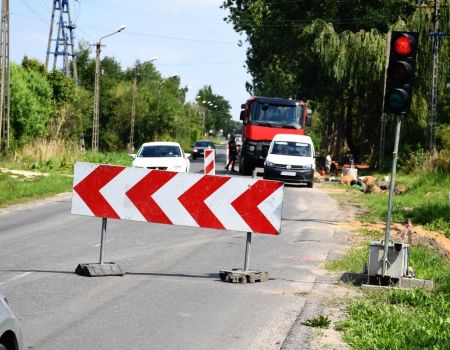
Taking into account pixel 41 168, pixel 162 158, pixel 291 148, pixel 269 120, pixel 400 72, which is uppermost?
pixel 400 72

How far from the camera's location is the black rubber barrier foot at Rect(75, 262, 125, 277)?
38.9 ft

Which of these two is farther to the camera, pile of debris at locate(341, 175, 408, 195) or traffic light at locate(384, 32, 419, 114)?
pile of debris at locate(341, 175, 408, 195)

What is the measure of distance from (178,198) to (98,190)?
1.08m

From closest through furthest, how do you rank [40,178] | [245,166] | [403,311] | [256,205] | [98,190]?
→ 1. [403,311]
2. [256,205]
3. [98,190]
4. [40,178]
5. [245,166]

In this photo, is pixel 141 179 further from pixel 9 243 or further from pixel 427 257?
pixel 427 257

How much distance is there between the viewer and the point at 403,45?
12047mm

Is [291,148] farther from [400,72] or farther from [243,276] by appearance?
[243,276]

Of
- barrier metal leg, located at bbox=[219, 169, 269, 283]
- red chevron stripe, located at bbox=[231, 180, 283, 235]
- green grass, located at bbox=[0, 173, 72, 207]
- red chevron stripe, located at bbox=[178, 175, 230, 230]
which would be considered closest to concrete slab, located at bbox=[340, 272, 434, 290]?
barrier metal leg, located at bbox=[219, 169, 269, 283]

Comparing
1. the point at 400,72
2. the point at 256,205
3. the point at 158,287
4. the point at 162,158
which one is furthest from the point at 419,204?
the point at 158,287

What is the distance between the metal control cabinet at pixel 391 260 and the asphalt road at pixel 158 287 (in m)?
0.63

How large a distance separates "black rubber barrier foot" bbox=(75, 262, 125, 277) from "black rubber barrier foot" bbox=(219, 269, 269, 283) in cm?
133

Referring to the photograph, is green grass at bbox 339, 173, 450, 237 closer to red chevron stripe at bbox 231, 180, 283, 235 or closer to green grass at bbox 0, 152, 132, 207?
red chevron stripe at bbox 231, 180, 283, 235

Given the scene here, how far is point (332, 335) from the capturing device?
8625mm

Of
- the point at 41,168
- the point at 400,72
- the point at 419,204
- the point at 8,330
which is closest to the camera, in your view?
the point at 8,330
